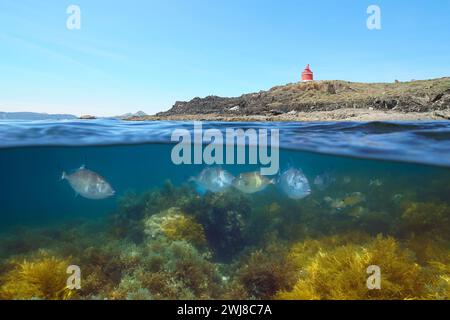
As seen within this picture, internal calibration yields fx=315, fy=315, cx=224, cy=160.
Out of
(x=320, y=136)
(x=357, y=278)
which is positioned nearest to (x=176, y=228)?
(x=357, y=278)

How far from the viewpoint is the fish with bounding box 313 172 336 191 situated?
40.5 ft

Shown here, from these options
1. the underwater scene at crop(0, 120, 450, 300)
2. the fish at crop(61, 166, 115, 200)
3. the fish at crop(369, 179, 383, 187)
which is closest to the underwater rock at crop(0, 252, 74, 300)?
the underwater scene at crop(0, 120, 450, 300)

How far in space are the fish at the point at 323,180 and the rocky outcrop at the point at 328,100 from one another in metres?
7.41

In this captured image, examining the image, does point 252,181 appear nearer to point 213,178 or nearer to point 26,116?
point 213,178

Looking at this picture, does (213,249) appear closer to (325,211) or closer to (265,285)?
(265,285)

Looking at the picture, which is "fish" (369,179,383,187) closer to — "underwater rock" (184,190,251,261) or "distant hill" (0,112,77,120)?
"underwater rock" (184,190,251,261)

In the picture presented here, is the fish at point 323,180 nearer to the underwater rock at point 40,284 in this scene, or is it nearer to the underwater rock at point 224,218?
the underwater rock at point 224,218

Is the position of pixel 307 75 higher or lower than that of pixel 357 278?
higher

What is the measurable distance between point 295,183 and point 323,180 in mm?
4528

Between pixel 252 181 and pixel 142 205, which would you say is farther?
pixel 142 205

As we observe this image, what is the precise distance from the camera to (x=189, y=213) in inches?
372

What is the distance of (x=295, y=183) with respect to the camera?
329 inches
